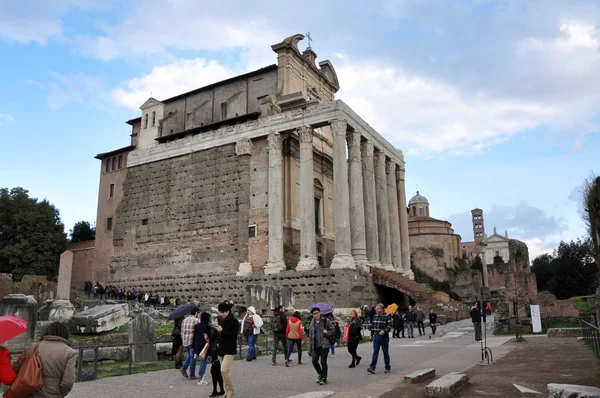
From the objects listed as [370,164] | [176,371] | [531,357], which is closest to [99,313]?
[176,371]

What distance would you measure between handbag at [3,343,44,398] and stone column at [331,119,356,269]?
22.4m

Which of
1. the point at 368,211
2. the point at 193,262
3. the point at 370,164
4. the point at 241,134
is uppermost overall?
the point at 241,134

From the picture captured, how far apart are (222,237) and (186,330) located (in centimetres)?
2110

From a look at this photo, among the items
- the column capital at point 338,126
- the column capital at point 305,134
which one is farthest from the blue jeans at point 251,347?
the column capital at point 305,134

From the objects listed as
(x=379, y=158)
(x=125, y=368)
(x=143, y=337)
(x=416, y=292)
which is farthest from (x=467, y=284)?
(x=125, y=368)

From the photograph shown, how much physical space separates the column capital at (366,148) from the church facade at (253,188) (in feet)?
0.32

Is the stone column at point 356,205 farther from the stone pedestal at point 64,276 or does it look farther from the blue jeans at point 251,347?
the blue jeans at point 251,347

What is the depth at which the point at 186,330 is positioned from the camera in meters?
10.5

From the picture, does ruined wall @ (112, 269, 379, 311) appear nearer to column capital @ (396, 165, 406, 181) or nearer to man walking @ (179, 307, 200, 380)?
man walking @ (179, 307, 200, 380)

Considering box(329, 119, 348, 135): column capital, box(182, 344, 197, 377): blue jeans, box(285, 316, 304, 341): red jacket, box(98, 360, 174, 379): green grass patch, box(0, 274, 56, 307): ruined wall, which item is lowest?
box(98, 360, 174, 379): green grass patch

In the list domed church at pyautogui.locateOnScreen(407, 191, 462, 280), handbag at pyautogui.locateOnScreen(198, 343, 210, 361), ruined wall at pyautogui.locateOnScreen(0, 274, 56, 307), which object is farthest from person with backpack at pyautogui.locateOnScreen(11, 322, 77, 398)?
domed church at pyautogui.locateOnScreen(407, 191, 462, 280)

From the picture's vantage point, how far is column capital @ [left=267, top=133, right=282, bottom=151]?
99.3 ft

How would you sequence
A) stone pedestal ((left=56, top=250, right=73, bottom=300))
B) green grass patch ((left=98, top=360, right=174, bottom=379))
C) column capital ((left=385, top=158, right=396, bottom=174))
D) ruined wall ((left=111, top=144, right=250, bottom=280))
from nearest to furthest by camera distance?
green grass patch ((left=98, top=360, right=174, bottom=379)) < stone pedestal ((left=56, top=250, right=73, bottom=300)) < ruined wall ((left=111, top=144, right=250, bottom=280)) < column capital ((left=385, top=158, right=396, bottom=174))

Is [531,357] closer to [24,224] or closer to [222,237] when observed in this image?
[222,237]
